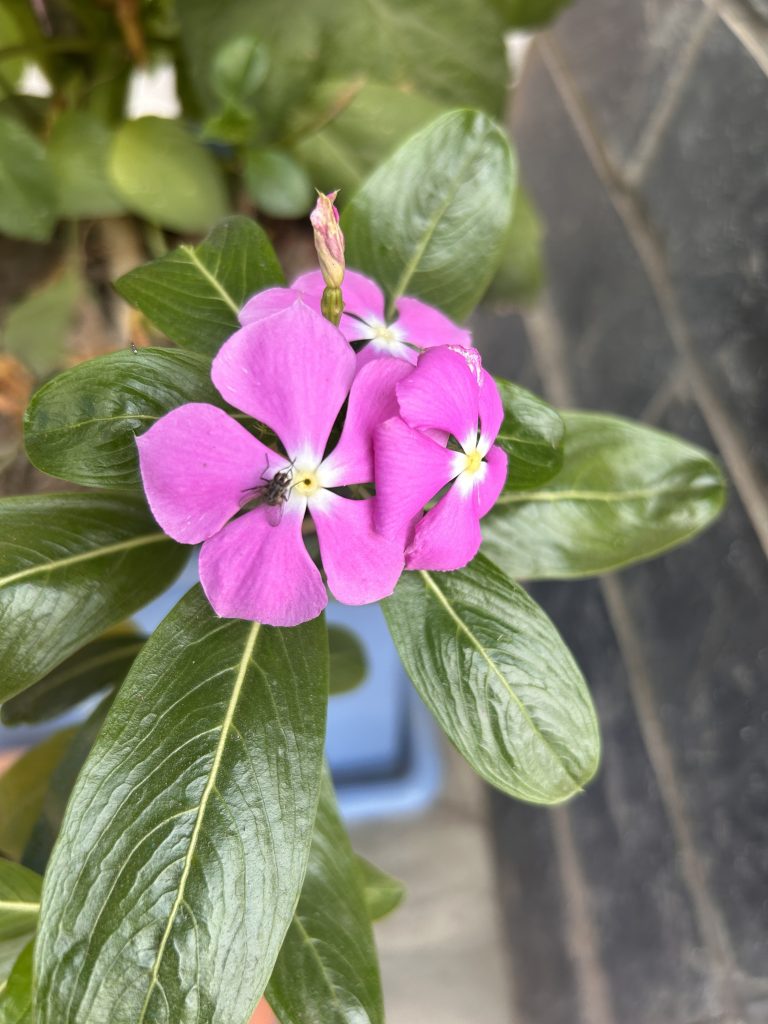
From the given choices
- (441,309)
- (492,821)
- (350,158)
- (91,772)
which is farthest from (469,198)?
(492,821)

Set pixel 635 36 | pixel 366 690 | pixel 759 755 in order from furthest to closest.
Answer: pixel 366 690, pixel 635 36, pixel 759 755

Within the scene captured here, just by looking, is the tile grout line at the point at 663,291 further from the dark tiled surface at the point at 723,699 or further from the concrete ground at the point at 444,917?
the concrete ground at the point at 444,917

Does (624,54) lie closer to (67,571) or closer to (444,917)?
(67,571)

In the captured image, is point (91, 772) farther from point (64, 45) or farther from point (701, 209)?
point (64, 45)

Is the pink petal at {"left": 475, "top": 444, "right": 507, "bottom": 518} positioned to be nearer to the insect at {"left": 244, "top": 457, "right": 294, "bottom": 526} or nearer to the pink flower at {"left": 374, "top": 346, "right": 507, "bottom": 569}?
the pink flower at {"left": 374, "top": 346, "right": 507, "bottom": 569}

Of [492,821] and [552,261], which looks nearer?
[552,261]

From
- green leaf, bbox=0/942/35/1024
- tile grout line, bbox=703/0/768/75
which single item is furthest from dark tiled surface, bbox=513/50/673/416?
green leaf, bbox=0/942/35/1024
